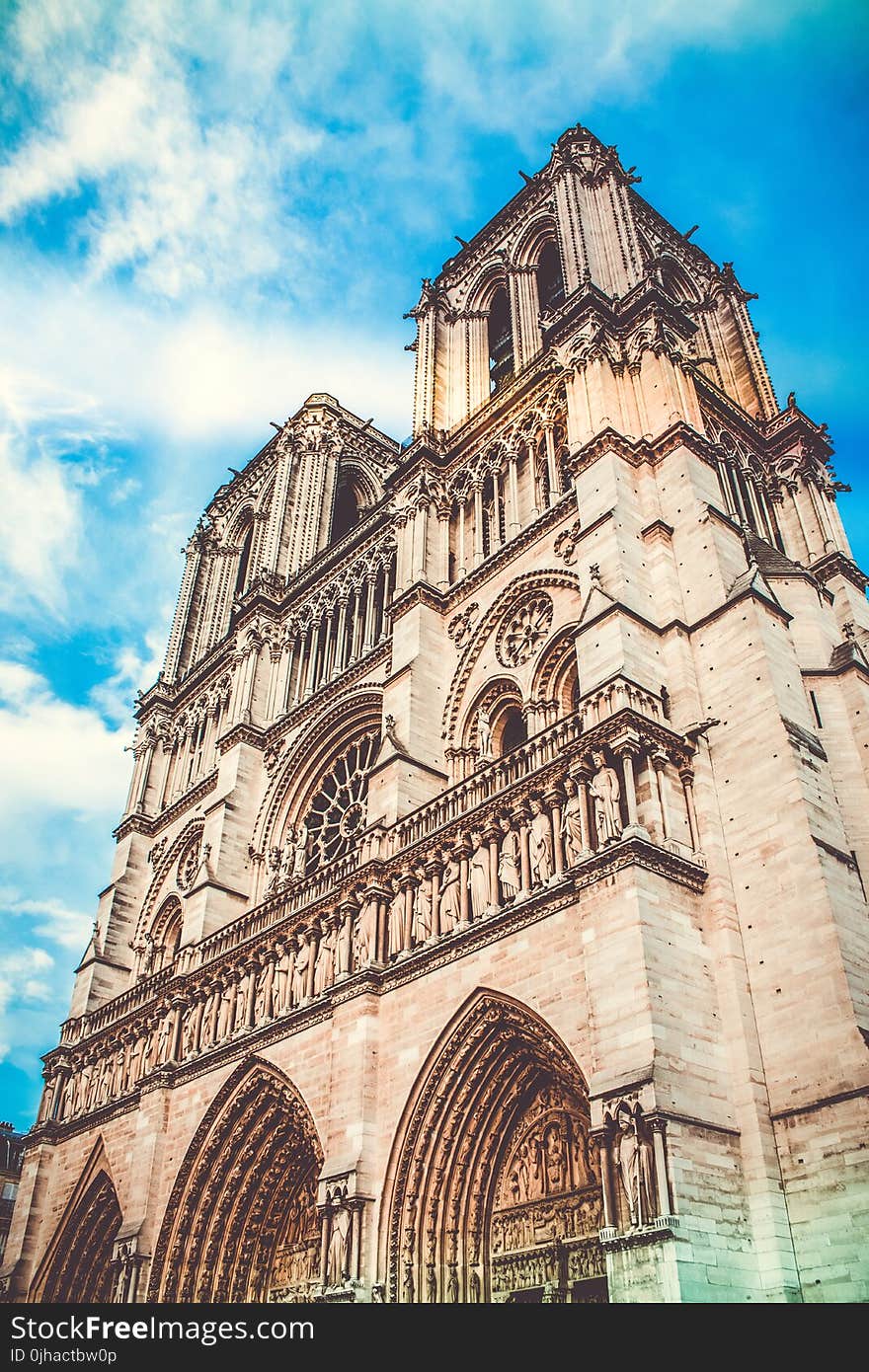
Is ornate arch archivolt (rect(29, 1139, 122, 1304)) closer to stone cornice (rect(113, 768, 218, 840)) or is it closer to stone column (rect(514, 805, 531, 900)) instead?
stone cornice (rect(113, 768, 218, 840))

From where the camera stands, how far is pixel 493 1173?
41.6 feet

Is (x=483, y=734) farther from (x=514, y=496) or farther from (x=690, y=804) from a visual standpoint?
(x=690, y=804)

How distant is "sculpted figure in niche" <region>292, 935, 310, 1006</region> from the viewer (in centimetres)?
1573

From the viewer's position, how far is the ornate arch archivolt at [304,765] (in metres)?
21.5

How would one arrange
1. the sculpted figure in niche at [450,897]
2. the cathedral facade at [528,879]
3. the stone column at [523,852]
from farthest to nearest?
1. the sculpted figure in niche at [450,897]
2. the stone column at [523,852]
3. the cathedral facade at [528,879]

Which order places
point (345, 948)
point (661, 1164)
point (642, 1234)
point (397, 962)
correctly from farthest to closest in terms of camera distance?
point (345, 948) < point (397, 962) < point (661, 1164) < point (642, 1234)

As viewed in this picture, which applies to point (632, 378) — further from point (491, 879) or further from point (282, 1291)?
point (282, 1291)

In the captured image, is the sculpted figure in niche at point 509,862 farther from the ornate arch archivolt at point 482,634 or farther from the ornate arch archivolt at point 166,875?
the ornate arch archivolt at point 166,875

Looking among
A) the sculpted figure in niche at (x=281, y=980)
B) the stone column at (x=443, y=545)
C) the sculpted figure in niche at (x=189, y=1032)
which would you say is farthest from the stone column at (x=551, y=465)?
the sculpted figure in niche at (x=189, y=1032)

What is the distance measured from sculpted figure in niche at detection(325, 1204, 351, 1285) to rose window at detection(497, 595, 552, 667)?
8310mm

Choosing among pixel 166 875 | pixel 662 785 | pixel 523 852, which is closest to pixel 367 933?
pixel 523 852

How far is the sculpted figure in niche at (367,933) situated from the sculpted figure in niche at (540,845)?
2.90 m

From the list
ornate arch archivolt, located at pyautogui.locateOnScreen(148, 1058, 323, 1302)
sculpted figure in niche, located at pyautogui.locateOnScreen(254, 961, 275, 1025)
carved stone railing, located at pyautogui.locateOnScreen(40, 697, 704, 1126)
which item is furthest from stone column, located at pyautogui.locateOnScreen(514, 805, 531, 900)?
sculpted figure in niche, located at pyautogui.locateOnScreen(254, 961, 275, 1025)

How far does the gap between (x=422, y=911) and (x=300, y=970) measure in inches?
112
